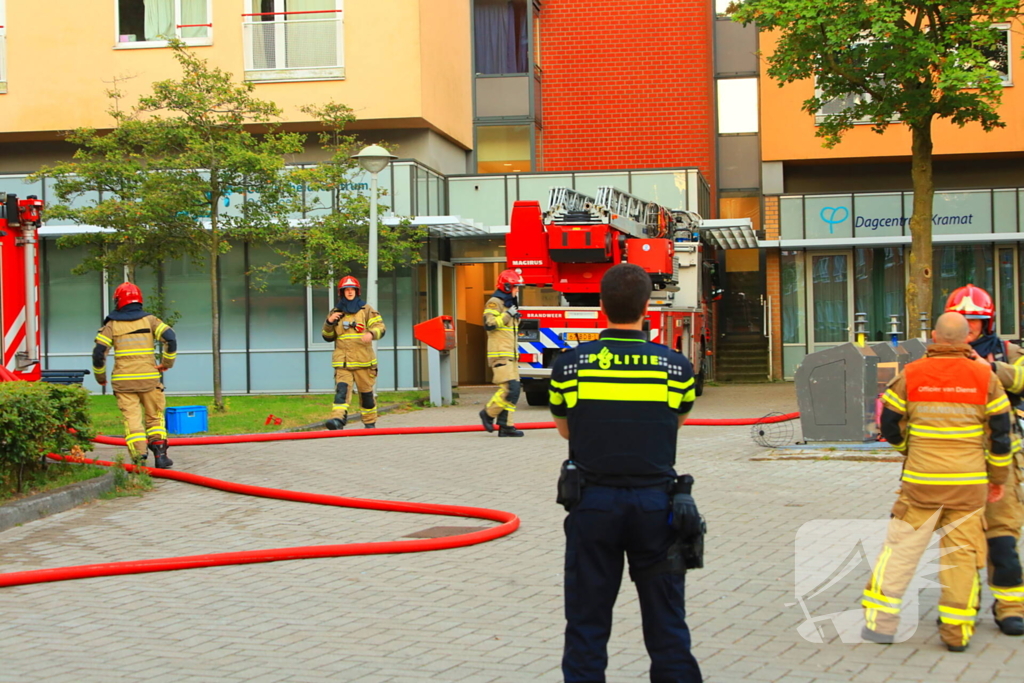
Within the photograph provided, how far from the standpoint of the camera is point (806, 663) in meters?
5.15

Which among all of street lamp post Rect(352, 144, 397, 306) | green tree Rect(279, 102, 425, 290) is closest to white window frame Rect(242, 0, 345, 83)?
green tree Rect(279, 102, 425, 290)

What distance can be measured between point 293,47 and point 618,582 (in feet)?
70.7

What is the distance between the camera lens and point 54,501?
9.02m

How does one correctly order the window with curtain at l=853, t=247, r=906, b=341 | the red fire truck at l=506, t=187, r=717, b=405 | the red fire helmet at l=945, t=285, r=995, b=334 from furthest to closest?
the window with curtain at l=853, t=247, r=906, b=341 < the red fire truck at l=506, t=187, r=717, b=405 < the red fire helmet at l=945, t=285, r=995, b=334

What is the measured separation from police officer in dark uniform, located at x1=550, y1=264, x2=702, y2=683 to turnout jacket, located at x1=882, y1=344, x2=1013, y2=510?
1.73 m

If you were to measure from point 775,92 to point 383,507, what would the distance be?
20.4 m

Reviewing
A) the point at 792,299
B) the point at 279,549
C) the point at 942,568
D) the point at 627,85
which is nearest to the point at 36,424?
the point at 279,549

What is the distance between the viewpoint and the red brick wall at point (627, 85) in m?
29.6

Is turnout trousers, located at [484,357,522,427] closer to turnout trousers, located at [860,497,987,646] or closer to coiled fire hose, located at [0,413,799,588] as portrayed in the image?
coiled fire hose, located at [0,413,799,588]

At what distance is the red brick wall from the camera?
97.0 feet

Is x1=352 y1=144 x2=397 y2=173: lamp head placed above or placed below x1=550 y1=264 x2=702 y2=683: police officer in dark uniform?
above

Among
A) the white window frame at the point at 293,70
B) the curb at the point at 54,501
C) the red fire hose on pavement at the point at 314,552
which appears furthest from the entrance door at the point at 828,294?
the curb at the point at 54,501

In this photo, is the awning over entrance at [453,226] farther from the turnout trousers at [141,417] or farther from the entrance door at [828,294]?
the turnout trousers at [141,417]

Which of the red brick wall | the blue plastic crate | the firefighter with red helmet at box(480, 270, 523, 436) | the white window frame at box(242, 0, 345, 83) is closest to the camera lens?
the firefighter with red helmet at box(480, 270, 523, 436)
